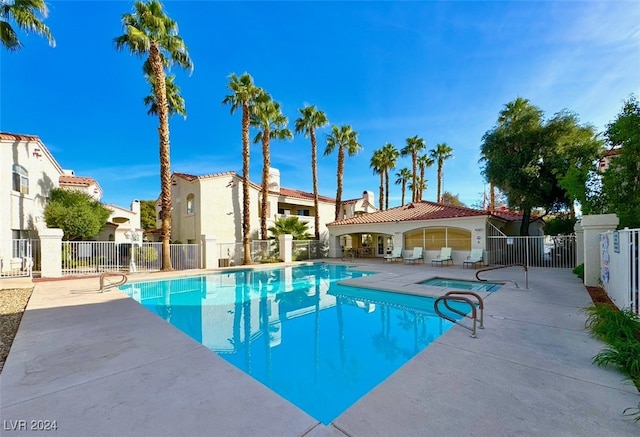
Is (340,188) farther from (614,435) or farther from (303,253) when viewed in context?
(614,435)

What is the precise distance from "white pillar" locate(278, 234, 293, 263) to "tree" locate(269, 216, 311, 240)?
942mm

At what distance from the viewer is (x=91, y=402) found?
3.44 metres

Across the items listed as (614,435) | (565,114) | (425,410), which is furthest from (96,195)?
(565,114)

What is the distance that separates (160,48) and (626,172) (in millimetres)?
24323

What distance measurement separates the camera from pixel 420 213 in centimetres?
2209

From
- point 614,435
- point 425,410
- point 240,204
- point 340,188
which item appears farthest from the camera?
point 340,188

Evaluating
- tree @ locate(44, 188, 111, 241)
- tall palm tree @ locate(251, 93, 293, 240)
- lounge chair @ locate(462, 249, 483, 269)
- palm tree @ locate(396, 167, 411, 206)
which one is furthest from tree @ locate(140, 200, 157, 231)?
lounge chair @ locate(462, 249, 483, 269)

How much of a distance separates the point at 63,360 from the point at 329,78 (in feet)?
63.4

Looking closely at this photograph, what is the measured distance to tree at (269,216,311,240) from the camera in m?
24.2

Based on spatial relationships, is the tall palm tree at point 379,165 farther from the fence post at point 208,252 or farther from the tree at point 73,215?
the tree at point 73,215

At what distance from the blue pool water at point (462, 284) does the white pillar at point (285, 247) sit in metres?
12.6

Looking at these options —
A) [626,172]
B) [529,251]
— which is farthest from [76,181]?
[529,251]

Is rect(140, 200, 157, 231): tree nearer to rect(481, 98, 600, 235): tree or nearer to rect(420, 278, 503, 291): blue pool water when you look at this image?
rect(420, 278, 503, 291): blue pool water

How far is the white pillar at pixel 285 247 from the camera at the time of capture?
23109 millimetres
